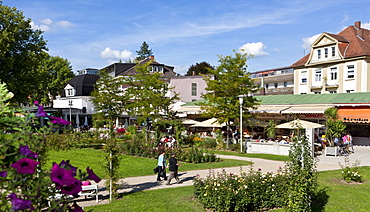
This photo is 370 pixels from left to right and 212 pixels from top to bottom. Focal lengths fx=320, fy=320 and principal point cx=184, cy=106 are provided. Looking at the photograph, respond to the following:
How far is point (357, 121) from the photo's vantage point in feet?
89.0

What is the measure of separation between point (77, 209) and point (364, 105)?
96.7 feet

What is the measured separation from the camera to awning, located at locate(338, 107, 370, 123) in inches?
1062

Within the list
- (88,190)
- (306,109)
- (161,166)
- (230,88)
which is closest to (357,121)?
(306,109)

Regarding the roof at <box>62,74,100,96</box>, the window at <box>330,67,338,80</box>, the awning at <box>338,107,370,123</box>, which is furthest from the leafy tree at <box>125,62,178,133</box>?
the roof at <box>62,74,100,96</box>

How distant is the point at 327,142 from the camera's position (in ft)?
85.3

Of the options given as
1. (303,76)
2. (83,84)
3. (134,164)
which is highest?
(303,76)

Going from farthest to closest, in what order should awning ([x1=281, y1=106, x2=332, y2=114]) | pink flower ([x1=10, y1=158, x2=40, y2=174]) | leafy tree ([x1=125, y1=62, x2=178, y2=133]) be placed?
leafy tree ([x1=125, y1=62, x2=178, y2=133]) → awning ([x1=281, y1=106, x2=332, y2=114]) → pink flower ([x1=10, y1=158, x2=40, y2=174])

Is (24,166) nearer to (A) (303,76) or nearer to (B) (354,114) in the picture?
(B) (354,114)

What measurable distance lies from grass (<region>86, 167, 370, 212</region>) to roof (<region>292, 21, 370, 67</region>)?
1191 inches

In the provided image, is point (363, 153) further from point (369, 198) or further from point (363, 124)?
point (369, 198)

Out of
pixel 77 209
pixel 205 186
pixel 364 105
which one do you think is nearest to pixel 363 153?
pixel 364 105

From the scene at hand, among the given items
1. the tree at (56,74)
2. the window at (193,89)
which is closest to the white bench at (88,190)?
the window at (193,89)

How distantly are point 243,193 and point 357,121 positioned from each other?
2123cm

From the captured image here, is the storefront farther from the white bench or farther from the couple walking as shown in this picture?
the white bench
